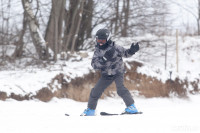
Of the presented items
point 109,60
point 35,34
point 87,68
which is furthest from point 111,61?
point 35,34

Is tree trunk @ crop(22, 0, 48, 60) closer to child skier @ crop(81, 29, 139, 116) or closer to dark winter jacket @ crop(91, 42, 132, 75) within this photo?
child skier @ crop(81, 29, 139, 116)

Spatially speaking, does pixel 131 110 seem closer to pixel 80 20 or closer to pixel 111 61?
pixel 111 61

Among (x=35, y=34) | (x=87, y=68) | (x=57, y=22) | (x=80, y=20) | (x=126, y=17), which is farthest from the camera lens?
(x=126, y=17)

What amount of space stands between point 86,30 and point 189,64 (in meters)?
6.02

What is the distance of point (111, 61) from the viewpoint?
625 cm

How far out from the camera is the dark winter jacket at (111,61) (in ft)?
20.3

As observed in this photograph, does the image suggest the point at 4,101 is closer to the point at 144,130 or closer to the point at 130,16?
the point at 144,130

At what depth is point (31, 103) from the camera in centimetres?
962

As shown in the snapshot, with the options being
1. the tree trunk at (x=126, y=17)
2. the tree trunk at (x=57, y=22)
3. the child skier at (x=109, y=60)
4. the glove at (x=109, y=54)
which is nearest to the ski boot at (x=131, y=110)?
the child skier at (x=109, y=60)

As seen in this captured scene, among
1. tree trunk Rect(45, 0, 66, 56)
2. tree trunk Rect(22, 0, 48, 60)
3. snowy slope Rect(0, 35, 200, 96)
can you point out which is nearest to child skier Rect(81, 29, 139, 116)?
snowy slope Rect(0, 35, 200, 96)

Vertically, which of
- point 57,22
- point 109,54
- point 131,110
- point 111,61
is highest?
point 57,22

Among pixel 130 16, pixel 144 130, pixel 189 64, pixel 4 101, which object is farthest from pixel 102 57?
pixel 189 64

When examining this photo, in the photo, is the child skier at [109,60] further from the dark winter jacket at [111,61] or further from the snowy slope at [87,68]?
the snowy slope at [87,68]

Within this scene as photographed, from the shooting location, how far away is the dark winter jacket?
20.3ft
